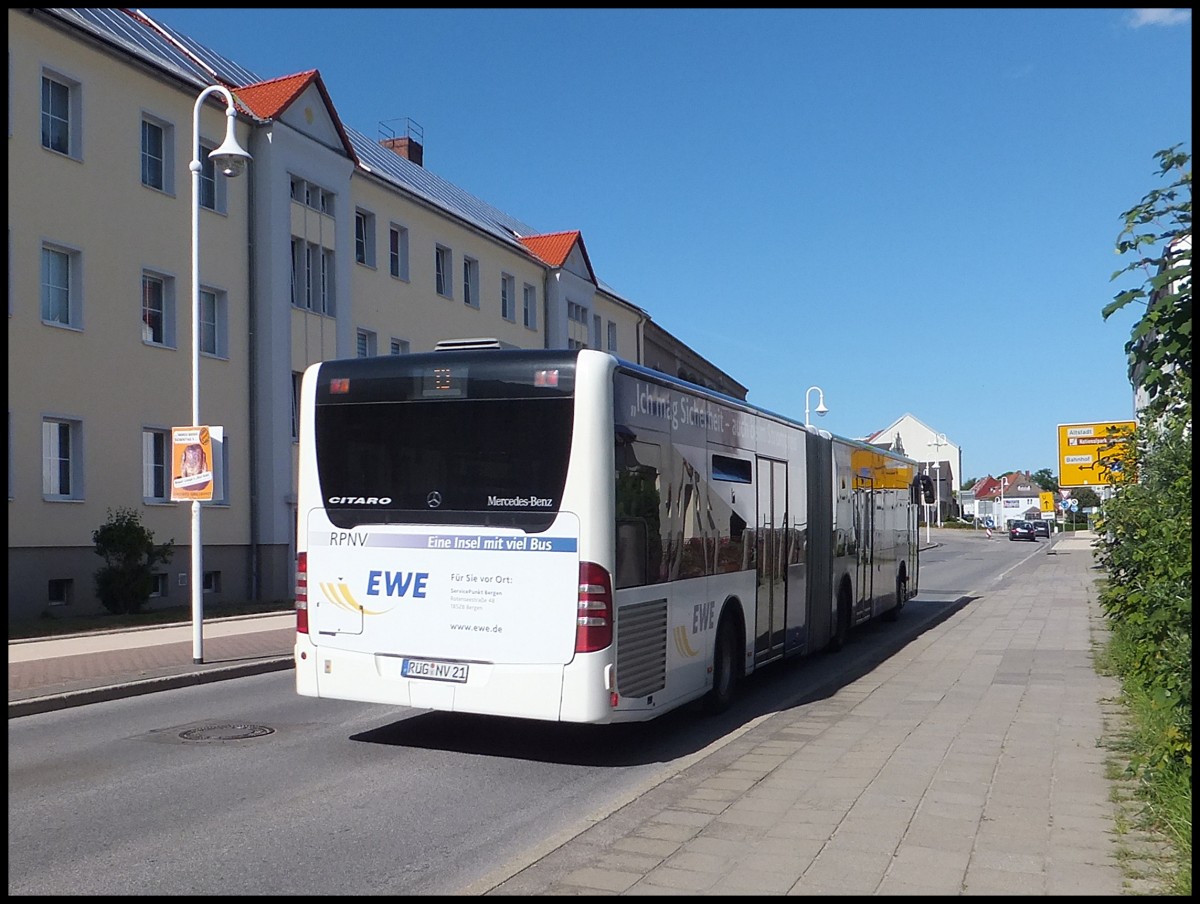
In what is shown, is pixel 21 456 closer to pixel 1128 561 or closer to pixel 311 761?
pixel 311 761

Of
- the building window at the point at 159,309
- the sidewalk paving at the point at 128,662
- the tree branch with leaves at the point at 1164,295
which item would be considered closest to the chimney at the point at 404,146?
the building window at the point at 159,309

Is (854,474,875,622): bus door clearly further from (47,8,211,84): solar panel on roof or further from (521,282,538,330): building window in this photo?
(521,282,538,330): building window

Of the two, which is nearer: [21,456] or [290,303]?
[21,456]

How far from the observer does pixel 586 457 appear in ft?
27.3

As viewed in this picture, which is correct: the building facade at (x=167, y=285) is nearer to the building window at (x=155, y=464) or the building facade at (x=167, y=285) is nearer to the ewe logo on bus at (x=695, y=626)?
the building window at (x=155, y=464)

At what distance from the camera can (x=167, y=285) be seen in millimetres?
24391

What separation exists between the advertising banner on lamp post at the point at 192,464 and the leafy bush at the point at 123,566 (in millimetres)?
8256

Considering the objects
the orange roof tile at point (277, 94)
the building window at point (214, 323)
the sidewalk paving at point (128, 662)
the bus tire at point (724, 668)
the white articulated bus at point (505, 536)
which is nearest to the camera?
the white articulated bus at point (505, 536)

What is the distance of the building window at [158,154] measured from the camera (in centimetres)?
2400

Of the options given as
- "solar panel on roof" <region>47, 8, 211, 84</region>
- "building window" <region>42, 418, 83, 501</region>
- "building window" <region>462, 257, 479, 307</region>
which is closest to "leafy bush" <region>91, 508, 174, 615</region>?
"building window" <region>42, 418, 83, 501</region>

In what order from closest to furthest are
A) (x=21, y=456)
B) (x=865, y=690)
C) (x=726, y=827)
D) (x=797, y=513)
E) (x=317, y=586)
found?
(x=726, y=827), (x=317, y=586), (x=865, y=690), (x=797, y=513), (x=21, y=456)

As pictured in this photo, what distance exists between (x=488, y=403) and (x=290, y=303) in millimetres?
20362

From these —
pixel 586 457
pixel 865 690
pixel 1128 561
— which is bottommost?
pixel 865 690

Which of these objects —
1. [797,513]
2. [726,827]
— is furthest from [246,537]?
[726,827]
